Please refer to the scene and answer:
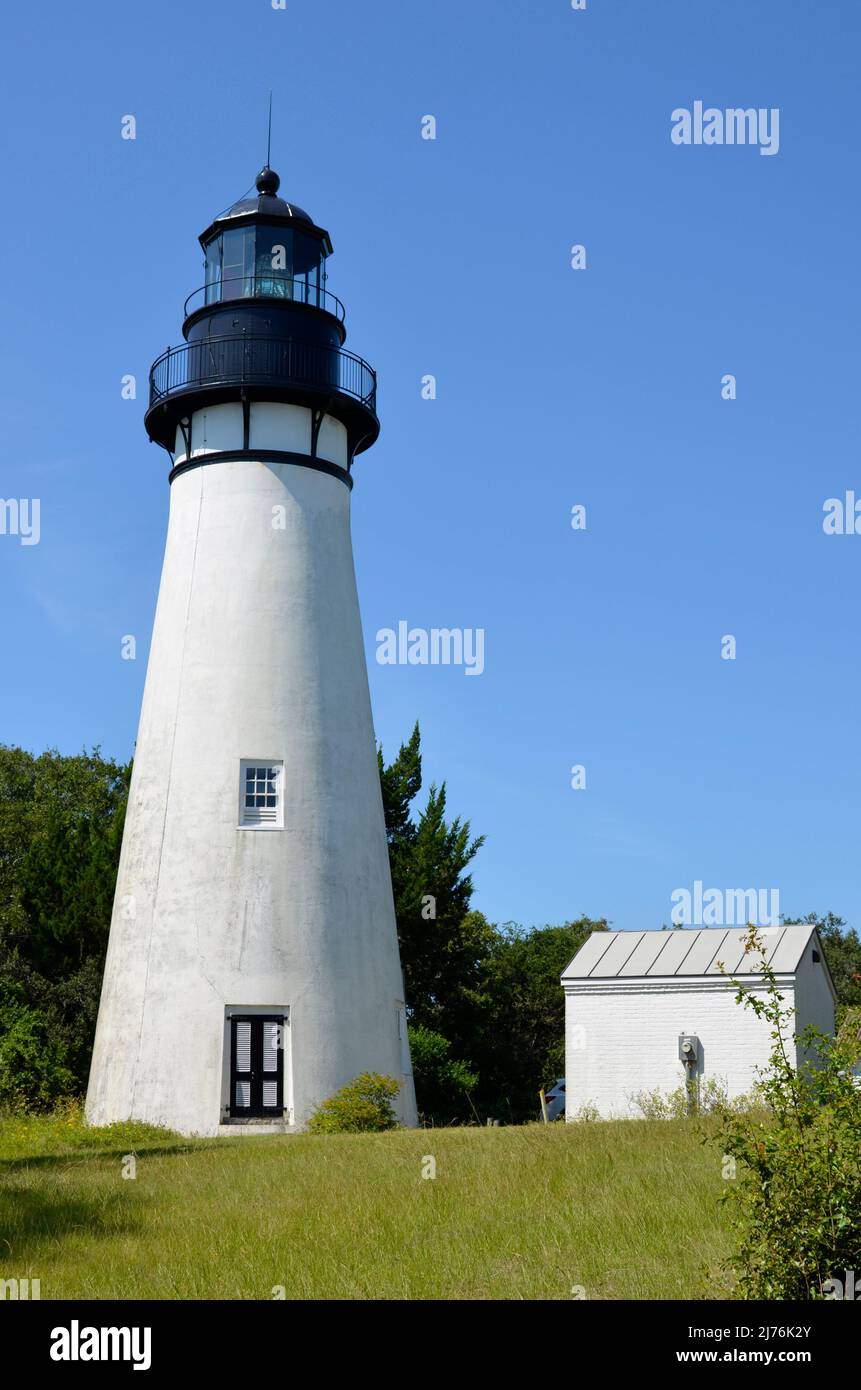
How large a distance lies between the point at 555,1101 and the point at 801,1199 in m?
29.0

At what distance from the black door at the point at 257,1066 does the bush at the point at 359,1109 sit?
0.83 meters

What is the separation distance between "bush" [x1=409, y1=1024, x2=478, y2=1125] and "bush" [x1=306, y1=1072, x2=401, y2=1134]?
6.59 m

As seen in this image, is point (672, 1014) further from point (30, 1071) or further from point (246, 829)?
point (30, 1071)

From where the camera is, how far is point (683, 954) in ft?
86.0

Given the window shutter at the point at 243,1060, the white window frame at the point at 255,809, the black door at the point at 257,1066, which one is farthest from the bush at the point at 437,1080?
the white window frame at the point at 255,809

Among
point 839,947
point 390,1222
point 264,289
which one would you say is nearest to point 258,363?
point 264,289

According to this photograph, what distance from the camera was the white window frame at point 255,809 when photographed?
23.2 meters

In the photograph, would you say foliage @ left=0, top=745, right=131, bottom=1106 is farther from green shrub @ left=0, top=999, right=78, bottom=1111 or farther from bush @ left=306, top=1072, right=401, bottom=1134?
bush @ left=306, top=1072, right=401, bottom=1134

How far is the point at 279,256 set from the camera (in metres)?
25.9

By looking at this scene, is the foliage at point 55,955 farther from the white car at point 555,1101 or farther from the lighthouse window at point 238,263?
the lighthouse window at point 238,263

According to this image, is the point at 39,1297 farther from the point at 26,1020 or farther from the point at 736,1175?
the point at 26,1020

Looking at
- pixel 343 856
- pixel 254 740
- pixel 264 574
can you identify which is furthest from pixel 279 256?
pixel 343 856

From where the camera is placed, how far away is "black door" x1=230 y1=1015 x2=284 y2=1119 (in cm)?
2212

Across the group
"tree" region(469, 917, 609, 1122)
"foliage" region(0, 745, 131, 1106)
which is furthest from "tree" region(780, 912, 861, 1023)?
"foliage" region(0, 745, 131, 1106)
